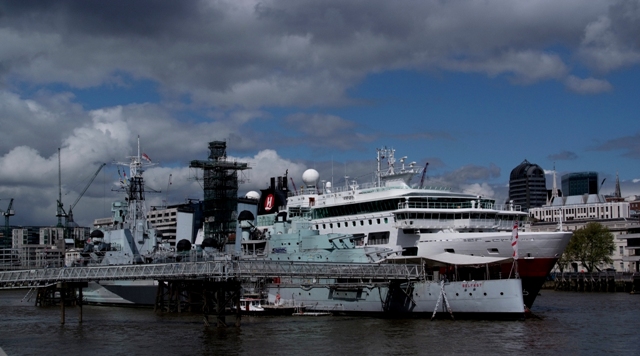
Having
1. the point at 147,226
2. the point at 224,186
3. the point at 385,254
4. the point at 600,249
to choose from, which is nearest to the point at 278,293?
the point at 385,254

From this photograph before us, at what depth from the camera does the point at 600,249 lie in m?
125

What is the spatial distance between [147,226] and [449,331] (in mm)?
49031

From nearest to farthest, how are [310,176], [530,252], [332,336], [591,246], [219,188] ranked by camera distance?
[332,336]
[530,252]
[310,176]
[219,188]
[591,246]

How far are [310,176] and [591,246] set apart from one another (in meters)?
63.4

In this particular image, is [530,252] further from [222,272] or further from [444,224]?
[222,272]

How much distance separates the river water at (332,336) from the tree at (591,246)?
65.1 meters

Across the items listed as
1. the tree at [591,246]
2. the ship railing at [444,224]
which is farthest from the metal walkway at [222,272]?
the tree at [591,246]

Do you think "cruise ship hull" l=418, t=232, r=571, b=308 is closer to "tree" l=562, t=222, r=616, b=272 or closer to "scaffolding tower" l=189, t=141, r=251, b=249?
"scaffolding tower" l=189, t=141, r=251, b=249

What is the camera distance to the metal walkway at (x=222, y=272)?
5112cm

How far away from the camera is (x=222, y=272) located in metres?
50.2

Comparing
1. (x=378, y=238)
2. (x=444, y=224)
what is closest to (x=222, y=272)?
(x=378, y=238)

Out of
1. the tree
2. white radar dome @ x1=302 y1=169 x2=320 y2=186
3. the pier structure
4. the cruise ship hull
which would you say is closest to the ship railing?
the cruise ship hull

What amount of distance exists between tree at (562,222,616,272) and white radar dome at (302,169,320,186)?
5935cm

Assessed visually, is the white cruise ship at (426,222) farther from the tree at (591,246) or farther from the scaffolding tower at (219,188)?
the tree at (591,246)
